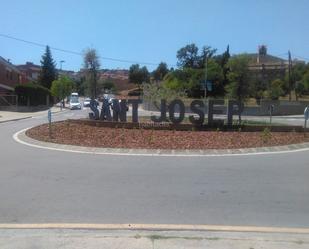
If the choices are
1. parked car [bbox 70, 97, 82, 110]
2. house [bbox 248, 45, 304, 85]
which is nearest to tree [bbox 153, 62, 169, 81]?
house [bbox 248, 45, 304, 85]

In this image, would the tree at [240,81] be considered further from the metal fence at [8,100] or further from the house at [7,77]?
the house at [7,77]

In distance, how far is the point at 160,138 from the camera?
19.3m

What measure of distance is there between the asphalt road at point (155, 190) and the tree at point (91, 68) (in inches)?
3473

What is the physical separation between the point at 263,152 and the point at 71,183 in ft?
24.5

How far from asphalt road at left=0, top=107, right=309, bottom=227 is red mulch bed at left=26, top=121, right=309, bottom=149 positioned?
2.66m

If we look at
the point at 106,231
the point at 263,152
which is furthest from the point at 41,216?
the point at 263,152

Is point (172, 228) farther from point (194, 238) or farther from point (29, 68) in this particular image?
point (29, 68)

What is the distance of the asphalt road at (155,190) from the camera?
808 cm

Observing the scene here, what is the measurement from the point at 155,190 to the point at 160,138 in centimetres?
922

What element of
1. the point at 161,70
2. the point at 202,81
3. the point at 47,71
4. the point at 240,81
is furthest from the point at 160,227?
the point at 161,70

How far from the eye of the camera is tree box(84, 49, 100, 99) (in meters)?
102

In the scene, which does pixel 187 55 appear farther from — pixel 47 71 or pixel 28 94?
pixel 28 94

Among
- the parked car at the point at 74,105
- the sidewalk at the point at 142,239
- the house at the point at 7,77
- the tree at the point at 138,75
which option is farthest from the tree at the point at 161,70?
the sidewalk at the point at 142,239

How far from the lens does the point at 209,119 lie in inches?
969
